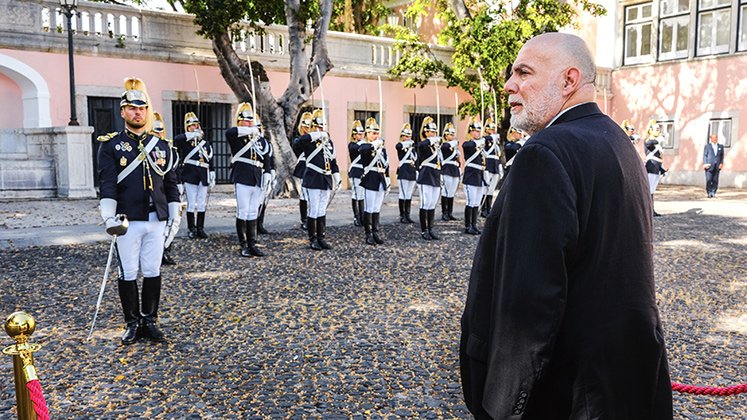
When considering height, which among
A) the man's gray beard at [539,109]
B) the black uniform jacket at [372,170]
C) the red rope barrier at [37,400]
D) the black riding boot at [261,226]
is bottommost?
the black riding boot at [261,226]

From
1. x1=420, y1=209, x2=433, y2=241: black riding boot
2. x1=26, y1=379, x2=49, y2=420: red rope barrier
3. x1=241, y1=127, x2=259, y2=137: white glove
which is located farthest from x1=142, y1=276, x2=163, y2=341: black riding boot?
x1=420, y1=209, x2=433, y2=241: black riding boot

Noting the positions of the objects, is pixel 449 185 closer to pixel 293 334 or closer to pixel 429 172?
Result: pixel 429 172

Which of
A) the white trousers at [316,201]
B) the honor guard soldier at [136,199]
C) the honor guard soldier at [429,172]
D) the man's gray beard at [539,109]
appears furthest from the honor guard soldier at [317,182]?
the man's gray beard at [539,109]

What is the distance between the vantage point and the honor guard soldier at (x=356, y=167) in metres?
11.0

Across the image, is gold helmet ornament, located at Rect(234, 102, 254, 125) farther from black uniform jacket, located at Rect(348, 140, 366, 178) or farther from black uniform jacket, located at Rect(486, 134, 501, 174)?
black uniform jacket, located at Rect(486, 134, 501, 174)

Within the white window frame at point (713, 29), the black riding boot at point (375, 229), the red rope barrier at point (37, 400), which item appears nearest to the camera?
the red rope barrier at point (37, 400)

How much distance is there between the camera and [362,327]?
5.52m

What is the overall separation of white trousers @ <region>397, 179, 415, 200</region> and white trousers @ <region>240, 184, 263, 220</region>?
3727 mm

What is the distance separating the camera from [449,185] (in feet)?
41.5

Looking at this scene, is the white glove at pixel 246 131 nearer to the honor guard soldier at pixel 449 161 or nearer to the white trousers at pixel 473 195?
the honor guard soldier at pixel 449 161

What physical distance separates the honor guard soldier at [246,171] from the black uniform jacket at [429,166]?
3183mm

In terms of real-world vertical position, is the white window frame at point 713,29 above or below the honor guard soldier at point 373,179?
above

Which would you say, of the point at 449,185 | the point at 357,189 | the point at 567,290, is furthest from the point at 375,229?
the point at 567,290

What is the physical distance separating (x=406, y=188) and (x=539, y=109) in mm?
10423
